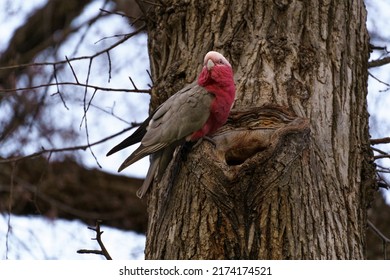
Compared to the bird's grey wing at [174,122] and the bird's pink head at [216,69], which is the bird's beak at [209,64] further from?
the bird's grey wing at [174,122]

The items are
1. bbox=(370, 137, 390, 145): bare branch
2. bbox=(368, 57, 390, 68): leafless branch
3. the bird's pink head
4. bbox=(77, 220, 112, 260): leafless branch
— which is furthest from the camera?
bbox=(368, 57, 390, 68): leafless branch

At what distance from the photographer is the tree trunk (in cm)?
318

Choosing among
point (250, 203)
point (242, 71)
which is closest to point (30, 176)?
point (242, 71)

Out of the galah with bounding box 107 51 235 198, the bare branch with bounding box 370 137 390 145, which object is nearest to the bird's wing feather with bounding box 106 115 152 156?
the galah with bounding box 107 51 235 198

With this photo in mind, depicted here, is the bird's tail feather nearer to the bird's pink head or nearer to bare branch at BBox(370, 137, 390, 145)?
the bird's pink head

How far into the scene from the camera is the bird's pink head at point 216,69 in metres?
3.56

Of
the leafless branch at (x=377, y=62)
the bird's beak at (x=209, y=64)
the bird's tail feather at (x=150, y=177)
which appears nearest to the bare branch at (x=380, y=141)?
the leafless branch at (x=377, y=62)

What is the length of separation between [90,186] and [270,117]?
3.47 m

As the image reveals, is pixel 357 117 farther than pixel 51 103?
No

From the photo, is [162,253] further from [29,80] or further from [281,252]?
[29,80]

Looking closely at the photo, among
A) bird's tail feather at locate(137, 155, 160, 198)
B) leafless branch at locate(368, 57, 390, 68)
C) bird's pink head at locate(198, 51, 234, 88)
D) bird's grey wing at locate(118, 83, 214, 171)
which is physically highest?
leafless branch at locate(368, 57, 390, 68)

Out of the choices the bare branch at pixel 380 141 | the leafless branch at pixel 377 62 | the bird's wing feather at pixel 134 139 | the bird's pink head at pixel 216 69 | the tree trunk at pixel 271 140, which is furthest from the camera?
the leafless branch at pixel 377 62

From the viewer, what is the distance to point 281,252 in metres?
3.16

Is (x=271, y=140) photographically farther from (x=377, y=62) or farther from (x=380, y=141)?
(x=377, y=62)
